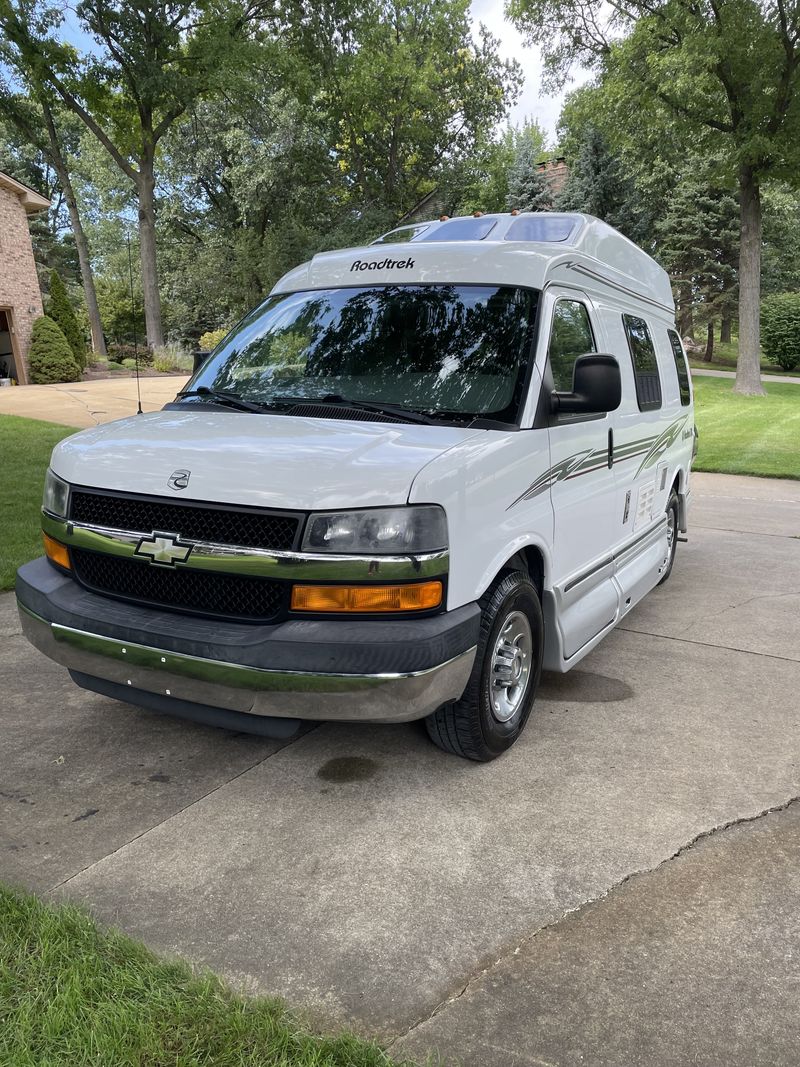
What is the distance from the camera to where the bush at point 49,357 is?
24750 mm

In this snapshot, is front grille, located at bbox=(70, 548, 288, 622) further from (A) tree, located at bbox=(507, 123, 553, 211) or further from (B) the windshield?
(A) tree, located at bbox=(507, 123, 553, 211)

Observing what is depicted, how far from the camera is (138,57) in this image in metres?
29.0

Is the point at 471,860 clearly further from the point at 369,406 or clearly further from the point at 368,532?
the point at 369,406

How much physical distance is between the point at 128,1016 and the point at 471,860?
1272 mm

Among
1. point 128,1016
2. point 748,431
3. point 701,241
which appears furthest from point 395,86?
point 128,1016

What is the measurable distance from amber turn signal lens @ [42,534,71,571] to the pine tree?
30.4 m

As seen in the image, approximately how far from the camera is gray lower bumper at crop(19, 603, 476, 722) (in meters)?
2.98

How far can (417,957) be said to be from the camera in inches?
100

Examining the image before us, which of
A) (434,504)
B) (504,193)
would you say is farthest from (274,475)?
(504,193)

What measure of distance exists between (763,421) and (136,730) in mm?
17550

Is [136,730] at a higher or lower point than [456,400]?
lower

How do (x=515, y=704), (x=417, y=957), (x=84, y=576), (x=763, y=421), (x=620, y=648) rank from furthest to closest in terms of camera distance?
(x=763, y=421) < (x=620, y=648) < (x=515, y=704) < (x=84, y=576) < (x=417, y=957)

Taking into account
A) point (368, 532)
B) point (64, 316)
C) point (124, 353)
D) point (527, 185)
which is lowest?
point (368, 532)

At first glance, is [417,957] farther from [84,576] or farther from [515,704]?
[84,576]
